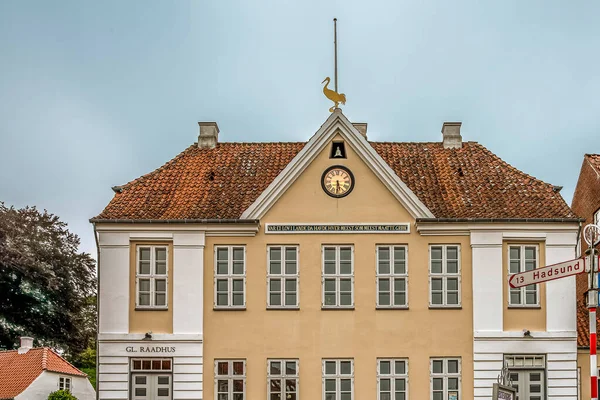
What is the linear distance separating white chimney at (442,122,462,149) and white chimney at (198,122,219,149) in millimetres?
8914

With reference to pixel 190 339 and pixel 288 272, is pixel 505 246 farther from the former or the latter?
pixel 190 339

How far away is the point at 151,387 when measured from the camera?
30.5 meters

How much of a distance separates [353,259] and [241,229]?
→ 395cm

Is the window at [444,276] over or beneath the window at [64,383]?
over

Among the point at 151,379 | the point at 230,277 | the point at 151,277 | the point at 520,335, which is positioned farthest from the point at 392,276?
the point at 151,379

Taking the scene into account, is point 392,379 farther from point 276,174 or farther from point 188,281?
point 276,174

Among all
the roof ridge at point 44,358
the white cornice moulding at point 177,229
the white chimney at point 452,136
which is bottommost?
the roof ridge at point 44,358

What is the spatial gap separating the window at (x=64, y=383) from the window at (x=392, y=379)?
2718cm

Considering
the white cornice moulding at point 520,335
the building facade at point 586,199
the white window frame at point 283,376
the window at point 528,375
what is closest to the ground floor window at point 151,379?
the white window frame at point 283,376

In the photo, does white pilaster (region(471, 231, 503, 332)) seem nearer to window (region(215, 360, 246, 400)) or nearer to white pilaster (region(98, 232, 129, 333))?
window (region(215, 360, 246, 400))

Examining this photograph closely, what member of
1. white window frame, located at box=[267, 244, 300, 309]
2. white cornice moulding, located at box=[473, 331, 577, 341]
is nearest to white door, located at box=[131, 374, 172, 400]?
white window frame, located at box=[267, 244, 300, 309]

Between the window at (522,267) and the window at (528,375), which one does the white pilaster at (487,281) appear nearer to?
the window at (522,267)

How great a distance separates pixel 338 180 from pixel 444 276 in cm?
487

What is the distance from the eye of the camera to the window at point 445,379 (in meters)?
30.4
